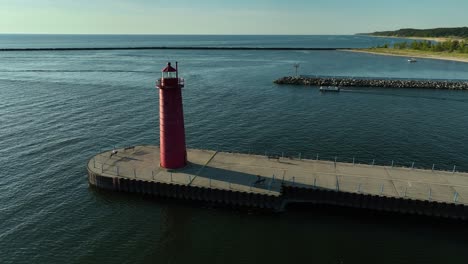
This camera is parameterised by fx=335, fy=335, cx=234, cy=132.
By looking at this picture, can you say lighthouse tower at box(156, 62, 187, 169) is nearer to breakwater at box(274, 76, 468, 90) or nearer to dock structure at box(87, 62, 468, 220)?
dock structure at box(87, 62, 468, 220)

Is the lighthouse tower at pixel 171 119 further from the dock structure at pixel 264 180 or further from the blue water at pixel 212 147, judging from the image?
the blue water at pixel 212 147

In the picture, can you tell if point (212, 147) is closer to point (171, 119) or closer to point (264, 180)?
point (171, 119)

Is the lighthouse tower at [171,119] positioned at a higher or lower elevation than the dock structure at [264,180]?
higher

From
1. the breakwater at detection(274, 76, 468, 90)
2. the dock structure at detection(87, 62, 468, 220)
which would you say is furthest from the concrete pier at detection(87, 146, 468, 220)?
the breakwater at detection(274, 76, 468, 90)

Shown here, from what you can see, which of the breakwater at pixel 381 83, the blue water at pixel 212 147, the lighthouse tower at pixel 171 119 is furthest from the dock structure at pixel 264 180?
the breakwater at pixel 381 83

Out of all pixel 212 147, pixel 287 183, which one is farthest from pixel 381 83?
pixel 287 183

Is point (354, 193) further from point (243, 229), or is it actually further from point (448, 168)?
point (448, 168)

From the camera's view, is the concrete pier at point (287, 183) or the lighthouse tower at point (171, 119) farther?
the lighthouse tower at point (171, 119)

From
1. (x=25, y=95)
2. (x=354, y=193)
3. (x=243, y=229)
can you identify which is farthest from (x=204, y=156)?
(x=25, y=95)
